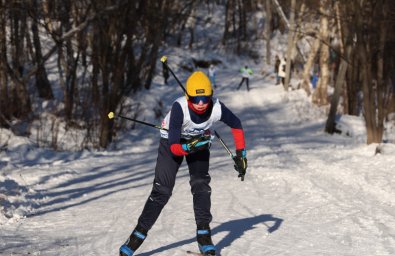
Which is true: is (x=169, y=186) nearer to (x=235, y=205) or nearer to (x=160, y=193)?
(x=160, y=193)

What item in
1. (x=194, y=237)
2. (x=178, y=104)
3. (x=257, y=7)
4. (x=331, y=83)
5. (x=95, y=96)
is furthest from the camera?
(x=257, y=7)

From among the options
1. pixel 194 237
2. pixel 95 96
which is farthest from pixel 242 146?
pixel 95 96

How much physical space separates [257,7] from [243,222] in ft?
172

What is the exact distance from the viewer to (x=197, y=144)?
5184 millimetres

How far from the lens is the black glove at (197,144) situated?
5.12 metres

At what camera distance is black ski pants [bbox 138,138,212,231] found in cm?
539

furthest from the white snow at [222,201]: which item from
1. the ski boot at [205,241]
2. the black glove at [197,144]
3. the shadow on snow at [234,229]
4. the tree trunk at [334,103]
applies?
the tree trunk at [334,103]

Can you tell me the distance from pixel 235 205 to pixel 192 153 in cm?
287

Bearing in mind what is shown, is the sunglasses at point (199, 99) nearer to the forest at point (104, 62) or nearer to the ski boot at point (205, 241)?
the ski boot at point (205, 241)

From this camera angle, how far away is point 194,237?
20.9 ft

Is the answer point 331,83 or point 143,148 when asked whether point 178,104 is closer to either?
point 143,148

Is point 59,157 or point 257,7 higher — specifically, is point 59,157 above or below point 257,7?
below

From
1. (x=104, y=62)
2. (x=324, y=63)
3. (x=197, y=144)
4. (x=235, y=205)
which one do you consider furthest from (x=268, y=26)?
(x=197, y=144)

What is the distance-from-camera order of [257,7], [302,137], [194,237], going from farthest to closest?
1. [257,7]
2. [302,137]
3. [194,237]
